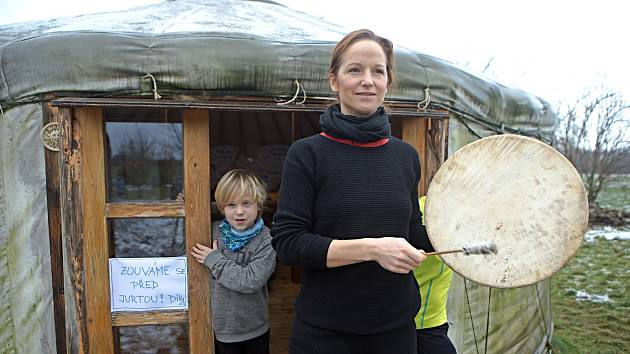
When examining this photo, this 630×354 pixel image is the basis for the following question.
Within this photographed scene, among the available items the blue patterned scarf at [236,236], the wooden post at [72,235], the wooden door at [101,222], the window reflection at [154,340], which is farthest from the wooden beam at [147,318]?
the window reflection at [154,340]

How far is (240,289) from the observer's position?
66.3 inches

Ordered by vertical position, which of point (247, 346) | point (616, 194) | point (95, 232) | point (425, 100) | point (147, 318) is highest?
point (425, 100)

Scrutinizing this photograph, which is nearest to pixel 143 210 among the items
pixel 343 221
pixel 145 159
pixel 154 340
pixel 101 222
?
pixel 101 222

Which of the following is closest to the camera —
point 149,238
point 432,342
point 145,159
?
point 432,342

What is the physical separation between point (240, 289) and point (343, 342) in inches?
29.4

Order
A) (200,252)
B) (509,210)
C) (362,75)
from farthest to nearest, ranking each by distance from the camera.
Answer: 1. (200,252)
2. (509,210)
3. (362,75)

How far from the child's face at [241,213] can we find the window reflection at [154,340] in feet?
4.47

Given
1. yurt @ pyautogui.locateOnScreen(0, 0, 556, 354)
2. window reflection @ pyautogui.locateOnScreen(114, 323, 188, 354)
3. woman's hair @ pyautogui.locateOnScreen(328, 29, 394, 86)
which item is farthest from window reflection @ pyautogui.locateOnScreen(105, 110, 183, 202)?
woman's hair @ pyautogui.locateOnScreen(328, 29, 394, 86)

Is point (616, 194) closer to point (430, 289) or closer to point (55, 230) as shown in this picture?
point (430, 289)

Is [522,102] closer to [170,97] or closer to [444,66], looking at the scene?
[444,66]

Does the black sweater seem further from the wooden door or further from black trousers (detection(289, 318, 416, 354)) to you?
the wooden door

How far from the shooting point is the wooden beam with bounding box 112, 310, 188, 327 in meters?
1.76

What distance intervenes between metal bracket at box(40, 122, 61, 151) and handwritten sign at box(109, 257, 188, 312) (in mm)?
486

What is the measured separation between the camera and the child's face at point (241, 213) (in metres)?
1.75
